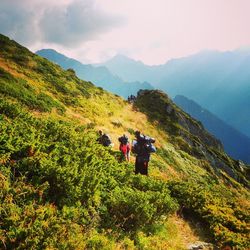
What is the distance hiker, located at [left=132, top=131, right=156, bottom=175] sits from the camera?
674 inches

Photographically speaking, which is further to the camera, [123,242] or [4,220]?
[123,242]

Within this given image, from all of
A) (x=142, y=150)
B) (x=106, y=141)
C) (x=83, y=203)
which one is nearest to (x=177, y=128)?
(x=106, y=141)

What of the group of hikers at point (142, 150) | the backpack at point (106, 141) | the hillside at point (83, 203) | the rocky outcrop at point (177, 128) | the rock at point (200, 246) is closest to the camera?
the hillside at point (83, 203)

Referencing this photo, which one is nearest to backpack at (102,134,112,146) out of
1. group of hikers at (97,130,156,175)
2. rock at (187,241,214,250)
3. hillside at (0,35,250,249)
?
hillside at (0,35,250,249)

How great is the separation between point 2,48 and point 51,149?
2998 cm

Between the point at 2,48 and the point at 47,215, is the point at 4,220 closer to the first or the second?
the point at 47,215

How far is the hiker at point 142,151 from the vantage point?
56.2 ft

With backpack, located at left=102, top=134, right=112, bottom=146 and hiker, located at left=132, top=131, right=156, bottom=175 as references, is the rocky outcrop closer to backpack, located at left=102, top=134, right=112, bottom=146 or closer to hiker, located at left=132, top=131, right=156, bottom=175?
backpack, located at left=102, top=134, right=112, bottom=146

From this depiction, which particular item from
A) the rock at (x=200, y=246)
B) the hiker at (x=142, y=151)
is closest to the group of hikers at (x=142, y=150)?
the hiker at (x=142, y=151)

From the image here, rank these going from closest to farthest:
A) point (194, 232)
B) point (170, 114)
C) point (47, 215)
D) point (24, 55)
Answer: point (47, 215), point (194, 232), point (24, 55), point (170, 114)

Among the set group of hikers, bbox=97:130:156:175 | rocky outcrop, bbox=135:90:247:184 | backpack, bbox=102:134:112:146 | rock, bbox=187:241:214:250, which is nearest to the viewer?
rock, bbox=187:241:214:250

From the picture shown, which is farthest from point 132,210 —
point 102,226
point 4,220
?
point 4,220

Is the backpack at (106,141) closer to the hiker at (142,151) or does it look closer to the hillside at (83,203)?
the hillside at (83,203)

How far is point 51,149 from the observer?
11.5 m
